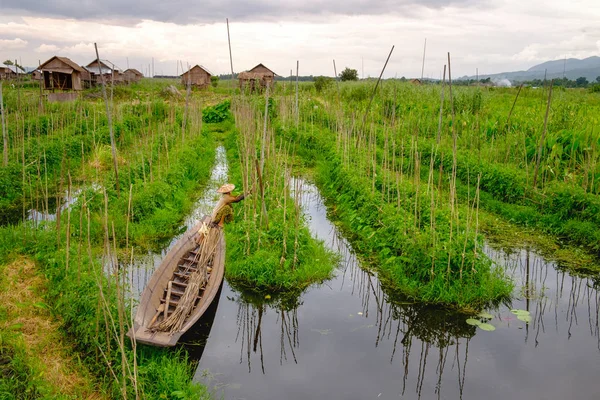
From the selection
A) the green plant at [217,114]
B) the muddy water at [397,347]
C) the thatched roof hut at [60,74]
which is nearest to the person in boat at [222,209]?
the muddy water at [397,347]

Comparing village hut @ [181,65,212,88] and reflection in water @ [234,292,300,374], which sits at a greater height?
village hut @ [181,65,212,88]

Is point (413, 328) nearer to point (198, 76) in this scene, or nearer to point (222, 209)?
point (222, 209)

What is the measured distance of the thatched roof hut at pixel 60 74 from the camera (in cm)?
2673

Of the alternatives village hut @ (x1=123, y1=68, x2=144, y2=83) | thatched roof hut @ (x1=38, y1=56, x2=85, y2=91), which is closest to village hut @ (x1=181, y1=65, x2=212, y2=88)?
thatched roof hut @ (x1=38, y1=56, x2=85, y2=91)

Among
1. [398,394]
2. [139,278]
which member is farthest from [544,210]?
[139,278]

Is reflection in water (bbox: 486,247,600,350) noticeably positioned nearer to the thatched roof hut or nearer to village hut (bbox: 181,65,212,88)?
the thatched roof hut

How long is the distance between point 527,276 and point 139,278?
5.33m

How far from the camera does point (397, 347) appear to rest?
482cm

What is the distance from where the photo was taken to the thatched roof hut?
26734 mm

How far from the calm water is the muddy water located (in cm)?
1

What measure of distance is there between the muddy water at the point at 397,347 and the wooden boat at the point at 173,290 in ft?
1.55

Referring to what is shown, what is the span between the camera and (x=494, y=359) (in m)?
4.59

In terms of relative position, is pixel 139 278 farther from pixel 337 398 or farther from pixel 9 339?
pixel 337 398

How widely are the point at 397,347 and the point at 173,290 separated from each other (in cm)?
259
